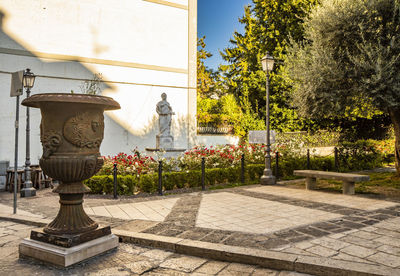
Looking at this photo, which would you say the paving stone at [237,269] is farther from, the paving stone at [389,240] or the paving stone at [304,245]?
the paving stone at [389,240]

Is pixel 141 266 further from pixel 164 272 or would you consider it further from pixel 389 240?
pixel 389 240

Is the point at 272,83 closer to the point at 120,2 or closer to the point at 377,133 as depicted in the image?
the point at 377,133

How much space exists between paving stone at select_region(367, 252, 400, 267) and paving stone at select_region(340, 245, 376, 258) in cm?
7

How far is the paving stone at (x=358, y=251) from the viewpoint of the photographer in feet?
11.4

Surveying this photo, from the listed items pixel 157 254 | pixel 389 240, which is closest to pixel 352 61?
pixel 389 240

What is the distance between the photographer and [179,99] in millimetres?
15133

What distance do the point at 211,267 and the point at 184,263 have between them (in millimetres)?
326

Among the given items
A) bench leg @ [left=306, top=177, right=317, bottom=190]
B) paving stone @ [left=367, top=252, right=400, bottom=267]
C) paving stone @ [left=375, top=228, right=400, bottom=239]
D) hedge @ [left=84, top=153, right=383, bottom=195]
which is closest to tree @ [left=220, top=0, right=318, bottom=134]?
hedge @ [left=84, top=153, right=383, bottom=195]

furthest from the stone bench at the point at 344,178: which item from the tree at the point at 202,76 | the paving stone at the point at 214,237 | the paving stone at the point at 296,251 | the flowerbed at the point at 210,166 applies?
Result: the tree at the point at 202,76

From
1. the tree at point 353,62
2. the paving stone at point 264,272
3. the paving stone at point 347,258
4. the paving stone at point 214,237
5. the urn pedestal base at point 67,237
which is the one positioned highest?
the tree at point 353,62

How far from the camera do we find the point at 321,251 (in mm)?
3568

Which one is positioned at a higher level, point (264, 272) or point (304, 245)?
point (304, 245)

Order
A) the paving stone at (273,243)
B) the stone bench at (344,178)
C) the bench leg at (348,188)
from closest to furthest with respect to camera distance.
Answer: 1. the paving stone at (273,243)
2. the stone bench at (344,178)
3. the bench leg at (348,188)

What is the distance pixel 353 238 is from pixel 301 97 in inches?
241
